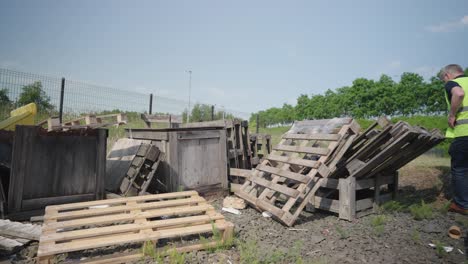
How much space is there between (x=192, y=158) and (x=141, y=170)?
3.18 feet

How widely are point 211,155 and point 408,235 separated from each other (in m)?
3.56

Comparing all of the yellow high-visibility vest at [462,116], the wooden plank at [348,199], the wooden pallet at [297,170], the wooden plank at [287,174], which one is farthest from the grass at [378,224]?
the yellow high-visibility vest at [462,116]

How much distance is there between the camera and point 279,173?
4.84 meters

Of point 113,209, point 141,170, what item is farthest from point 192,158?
point 113,209

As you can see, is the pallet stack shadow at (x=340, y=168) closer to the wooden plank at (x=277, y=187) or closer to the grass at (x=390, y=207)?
the wooden plank at (x=277, y=187)

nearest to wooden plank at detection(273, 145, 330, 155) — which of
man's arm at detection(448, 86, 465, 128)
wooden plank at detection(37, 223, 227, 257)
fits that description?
wooden plank at detection(37, 223, 227, 257)

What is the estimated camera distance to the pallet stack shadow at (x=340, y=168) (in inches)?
171

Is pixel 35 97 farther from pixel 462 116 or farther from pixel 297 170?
pixel 462 116

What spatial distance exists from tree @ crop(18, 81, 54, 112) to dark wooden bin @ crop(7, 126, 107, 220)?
4.54 m

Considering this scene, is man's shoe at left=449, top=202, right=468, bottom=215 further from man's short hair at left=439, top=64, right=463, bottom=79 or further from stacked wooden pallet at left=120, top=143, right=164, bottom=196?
stacked wooden pallet at left=120, top=143, right=164, bottom=196

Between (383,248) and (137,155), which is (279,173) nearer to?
(383,248)

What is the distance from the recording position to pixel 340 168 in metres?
4.96

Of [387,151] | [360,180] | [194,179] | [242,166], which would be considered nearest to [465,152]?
[387,151]

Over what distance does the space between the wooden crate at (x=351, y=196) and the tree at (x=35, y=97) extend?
7.90m
